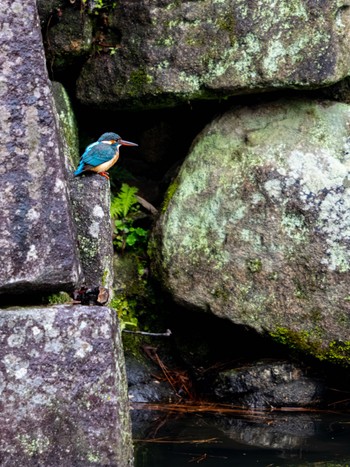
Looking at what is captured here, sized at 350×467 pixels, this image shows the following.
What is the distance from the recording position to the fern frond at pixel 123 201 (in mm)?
6098

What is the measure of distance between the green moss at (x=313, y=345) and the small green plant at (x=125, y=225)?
4.36 ft

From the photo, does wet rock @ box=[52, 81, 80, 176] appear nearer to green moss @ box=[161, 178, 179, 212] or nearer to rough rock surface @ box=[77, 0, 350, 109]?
rough rock surface @ box=[77, 0, 350, 109]

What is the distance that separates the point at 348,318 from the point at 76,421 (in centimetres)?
257

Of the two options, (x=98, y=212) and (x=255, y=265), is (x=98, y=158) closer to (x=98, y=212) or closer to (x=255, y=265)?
(x=98, y=212)

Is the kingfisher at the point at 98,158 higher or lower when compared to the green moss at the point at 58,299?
higher

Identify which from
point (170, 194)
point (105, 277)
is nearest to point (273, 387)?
point (170, 194)

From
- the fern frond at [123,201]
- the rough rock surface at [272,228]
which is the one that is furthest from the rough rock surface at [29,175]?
the fern frond at [123,201]

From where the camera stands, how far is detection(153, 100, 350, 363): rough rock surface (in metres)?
5.40

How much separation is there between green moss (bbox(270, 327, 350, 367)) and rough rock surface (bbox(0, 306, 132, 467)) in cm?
225

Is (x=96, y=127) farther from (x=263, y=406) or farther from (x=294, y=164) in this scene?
(x=263, y=406)

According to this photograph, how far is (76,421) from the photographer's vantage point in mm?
3314

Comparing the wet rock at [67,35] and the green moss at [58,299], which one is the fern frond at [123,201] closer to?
the wet rock at [67,35]

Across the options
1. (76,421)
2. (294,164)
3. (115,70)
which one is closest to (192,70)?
(115,70)

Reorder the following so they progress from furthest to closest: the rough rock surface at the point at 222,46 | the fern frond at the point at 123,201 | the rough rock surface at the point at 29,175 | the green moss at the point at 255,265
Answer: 1. the fern frond at the point at 123,201
2. the green moss at the point at 255,265
3. the rough rock surface at the point at 222,46
4. the rough rock surface at the point at 29,175
